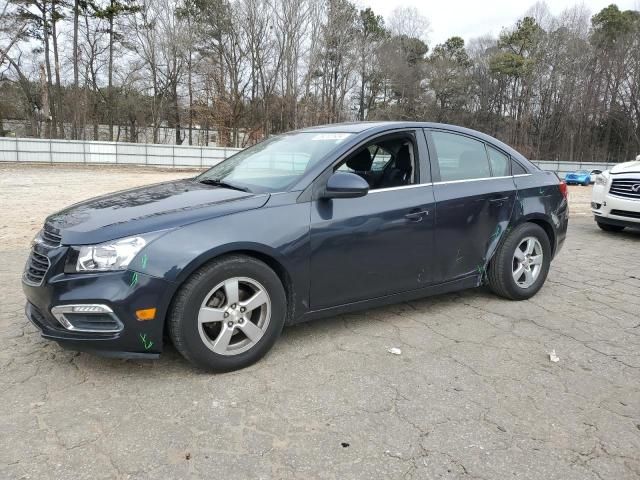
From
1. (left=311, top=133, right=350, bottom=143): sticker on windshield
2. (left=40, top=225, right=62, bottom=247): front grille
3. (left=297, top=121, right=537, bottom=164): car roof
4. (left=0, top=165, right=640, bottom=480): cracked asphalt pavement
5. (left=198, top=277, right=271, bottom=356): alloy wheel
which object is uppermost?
(left=297, top=121, right=537, bottom=164): car roof

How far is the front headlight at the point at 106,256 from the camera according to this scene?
2.71 meters

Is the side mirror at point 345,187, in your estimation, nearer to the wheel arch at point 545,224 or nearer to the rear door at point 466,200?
the rear door at point 466,200

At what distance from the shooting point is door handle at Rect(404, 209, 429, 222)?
367 centimetres

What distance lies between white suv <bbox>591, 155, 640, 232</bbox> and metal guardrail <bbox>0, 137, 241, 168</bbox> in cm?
2045

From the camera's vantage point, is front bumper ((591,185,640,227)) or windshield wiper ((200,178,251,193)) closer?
windshield wiper ((200,178,251,193))

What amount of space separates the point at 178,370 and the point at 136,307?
57 cm

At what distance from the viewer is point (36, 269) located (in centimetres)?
293

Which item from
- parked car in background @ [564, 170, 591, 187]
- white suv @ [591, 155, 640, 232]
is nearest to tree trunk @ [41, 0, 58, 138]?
parked car in background @ [564, 170, 591, 187]

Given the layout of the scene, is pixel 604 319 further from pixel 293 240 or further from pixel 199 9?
pixel 199 9

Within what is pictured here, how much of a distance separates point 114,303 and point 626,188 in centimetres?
806

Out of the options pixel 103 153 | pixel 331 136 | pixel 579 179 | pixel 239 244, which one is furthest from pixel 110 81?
pixel 239 244

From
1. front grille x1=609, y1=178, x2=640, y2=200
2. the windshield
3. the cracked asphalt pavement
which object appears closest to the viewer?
the cracked asphalt pavement

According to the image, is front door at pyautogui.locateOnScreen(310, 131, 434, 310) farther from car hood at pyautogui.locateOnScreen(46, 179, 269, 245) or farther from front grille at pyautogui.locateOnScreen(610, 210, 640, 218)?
front grille at pyautogui.locateOnScreen(610, 210, 640, 218)

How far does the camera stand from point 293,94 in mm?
39312
